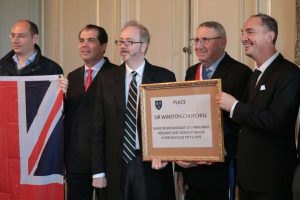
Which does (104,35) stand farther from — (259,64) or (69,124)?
(259,64)

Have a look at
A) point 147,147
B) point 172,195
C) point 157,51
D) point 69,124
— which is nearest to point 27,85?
point 69,124

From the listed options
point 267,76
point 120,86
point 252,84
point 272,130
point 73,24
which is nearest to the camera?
point 272,130

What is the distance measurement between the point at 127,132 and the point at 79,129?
0.53 m

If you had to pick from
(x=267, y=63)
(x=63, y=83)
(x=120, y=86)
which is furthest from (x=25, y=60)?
(x=267, y=63)

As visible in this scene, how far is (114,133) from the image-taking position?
2.82m

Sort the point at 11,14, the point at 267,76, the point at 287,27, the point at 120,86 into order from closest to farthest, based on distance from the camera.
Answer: the point at 267,76 → the point at 120,86 → the point at 287,27 → the point at 11,14

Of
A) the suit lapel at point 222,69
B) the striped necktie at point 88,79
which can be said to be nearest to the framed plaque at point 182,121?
the suit lapel at point 222,69

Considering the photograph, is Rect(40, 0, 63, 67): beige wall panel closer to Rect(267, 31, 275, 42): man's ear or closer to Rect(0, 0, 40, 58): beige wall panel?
Rect(0, 0, 40, 58): beige wall panel

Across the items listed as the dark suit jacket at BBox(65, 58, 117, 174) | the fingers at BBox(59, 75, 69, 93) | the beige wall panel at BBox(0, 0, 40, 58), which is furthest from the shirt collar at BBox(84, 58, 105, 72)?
the beige wall panel at BBox(0, 0, 40, 58)

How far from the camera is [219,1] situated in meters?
3.84

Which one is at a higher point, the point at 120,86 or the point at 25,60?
the point at 25,60

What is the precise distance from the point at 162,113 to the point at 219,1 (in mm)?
1560

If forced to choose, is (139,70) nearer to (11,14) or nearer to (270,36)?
(270,36)

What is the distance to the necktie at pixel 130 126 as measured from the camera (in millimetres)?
2773
